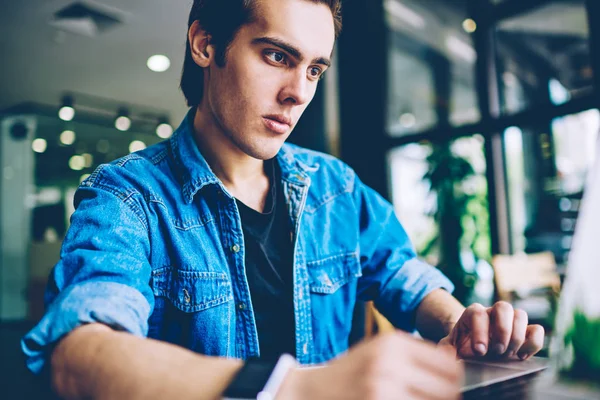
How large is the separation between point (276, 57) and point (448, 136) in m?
3.35

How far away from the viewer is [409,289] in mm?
1024

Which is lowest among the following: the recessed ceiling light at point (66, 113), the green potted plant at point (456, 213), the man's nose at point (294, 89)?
the green potted plant at point (456, 213)

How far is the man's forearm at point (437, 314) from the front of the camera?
907 mm

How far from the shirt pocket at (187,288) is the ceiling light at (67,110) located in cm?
70

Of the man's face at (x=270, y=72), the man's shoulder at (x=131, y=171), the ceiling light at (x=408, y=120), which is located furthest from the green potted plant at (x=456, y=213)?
the man's shoulder at (x=131, y=171)

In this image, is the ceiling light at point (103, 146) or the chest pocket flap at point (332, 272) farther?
the ceiling light at point (103, 146)

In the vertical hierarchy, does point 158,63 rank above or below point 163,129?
above

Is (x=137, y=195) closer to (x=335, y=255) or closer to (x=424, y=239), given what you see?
(x=335, y=255)

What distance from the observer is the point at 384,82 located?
14.9ft

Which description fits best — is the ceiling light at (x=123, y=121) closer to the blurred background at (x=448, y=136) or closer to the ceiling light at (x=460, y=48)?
the blurred background at (x=448, y=136)

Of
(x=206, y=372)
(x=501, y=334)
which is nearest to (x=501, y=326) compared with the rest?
(x=501, y=334)

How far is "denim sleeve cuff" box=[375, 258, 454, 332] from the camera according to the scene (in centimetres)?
101

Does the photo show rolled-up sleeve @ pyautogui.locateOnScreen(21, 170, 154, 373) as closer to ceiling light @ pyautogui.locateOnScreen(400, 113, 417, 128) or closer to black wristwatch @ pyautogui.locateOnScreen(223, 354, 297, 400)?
black wristwatch @ pyautogui.locateOnScreen(223, 354, 297, 400)

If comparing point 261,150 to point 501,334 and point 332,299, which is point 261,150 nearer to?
point 332,299
